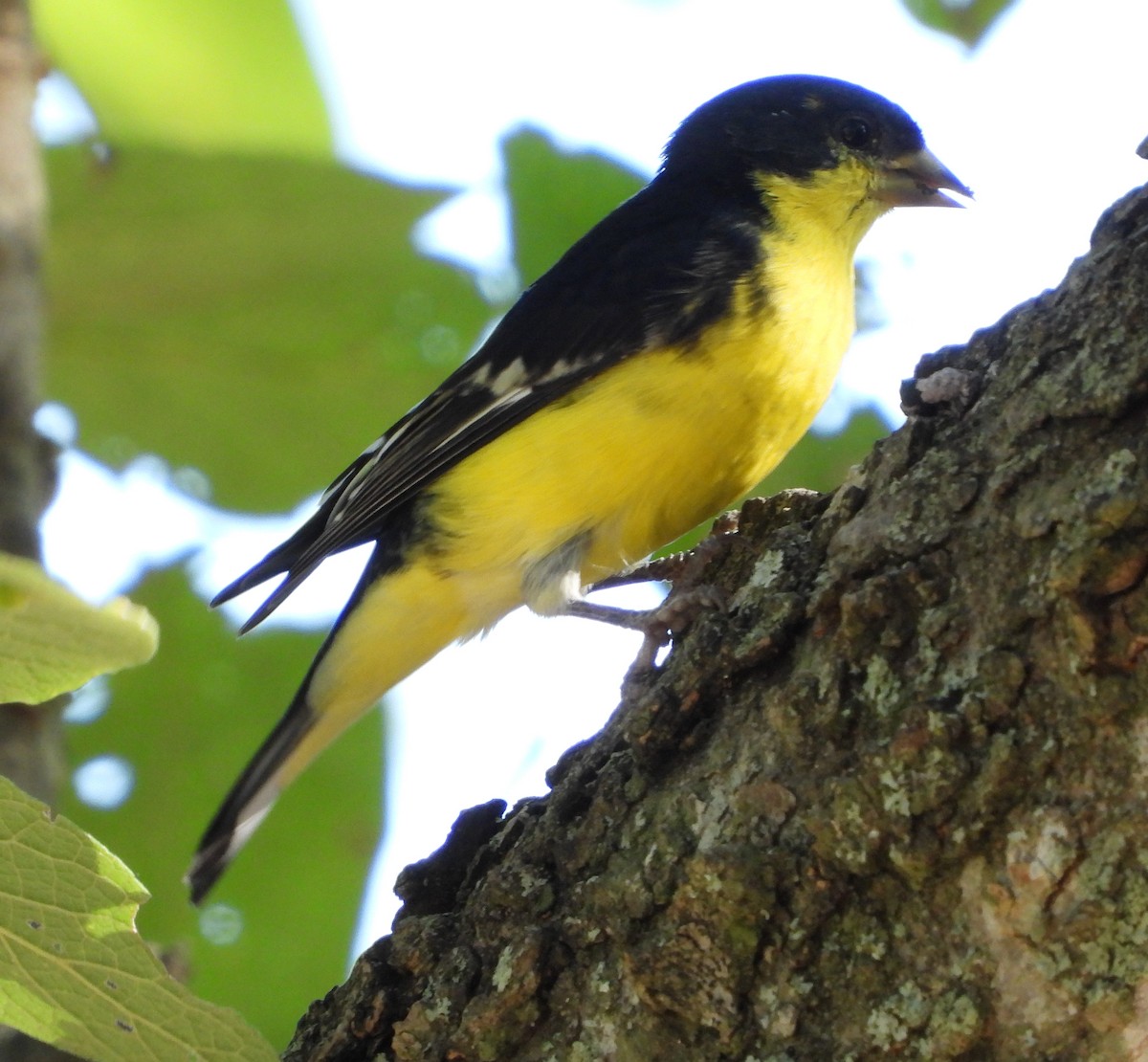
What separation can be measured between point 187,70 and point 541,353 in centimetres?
126

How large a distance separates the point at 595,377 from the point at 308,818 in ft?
4.86

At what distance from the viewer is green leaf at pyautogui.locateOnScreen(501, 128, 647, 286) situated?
3.99m

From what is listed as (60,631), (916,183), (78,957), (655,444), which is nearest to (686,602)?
(655,444)

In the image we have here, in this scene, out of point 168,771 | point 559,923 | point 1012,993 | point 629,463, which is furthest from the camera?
point 168,771

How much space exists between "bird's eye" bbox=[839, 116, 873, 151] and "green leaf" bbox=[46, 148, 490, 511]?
5.31ft

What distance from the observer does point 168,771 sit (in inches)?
171

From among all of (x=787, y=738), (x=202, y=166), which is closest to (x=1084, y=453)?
(x=787, y=738)

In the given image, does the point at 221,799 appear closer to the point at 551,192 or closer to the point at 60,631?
the point at 551,192

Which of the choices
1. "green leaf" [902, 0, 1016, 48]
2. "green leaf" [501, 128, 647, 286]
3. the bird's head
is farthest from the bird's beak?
"green leaf" [501, 128, 647, 286]

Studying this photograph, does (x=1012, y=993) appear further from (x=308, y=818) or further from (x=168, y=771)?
(x=168, y=771)

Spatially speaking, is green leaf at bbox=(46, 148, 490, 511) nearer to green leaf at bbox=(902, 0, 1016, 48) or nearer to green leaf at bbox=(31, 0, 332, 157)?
green leaf at bbox=(31, 0, 332, 157)

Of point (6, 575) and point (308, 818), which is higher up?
point (308, 818)

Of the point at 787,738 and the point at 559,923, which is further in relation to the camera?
the point at 559,923

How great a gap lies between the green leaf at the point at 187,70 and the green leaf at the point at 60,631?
2.64m
